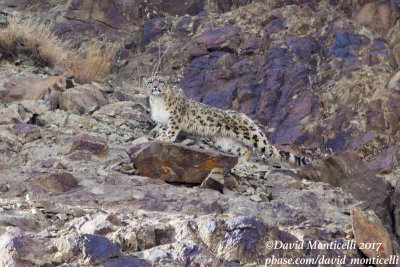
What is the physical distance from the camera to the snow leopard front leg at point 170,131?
1117cm

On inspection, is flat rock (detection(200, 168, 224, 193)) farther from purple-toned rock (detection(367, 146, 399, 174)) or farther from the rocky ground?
purple-toned rock (detection(367, 146, 399, 174))

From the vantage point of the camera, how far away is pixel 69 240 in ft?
16.7

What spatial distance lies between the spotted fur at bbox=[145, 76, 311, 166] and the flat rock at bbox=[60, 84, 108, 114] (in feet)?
3.33

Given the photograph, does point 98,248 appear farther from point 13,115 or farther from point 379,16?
point 379,16

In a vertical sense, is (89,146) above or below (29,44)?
below

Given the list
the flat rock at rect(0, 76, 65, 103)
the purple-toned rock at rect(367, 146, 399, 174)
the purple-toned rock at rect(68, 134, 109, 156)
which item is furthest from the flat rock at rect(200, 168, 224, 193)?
the flat rock at rect(0, 76, 65, 103)

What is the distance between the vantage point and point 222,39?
15.7 meters

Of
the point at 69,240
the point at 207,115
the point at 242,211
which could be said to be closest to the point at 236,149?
the point at 207,115

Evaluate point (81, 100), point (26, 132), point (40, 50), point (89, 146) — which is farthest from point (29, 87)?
point (89, 146)

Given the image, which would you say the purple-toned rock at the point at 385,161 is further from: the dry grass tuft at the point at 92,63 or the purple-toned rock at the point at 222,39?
the dry grass tuft at the point at 92,63

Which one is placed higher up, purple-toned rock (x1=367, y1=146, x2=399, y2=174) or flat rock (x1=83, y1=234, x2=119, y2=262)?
flat rock (x1=83, y1=234, x2=119, y2=262)

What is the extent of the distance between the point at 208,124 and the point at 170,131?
76 centimetres

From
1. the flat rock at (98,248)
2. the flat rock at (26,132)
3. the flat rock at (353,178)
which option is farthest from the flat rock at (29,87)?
the flat rock at (98,248)

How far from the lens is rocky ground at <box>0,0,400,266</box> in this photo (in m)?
5.77
